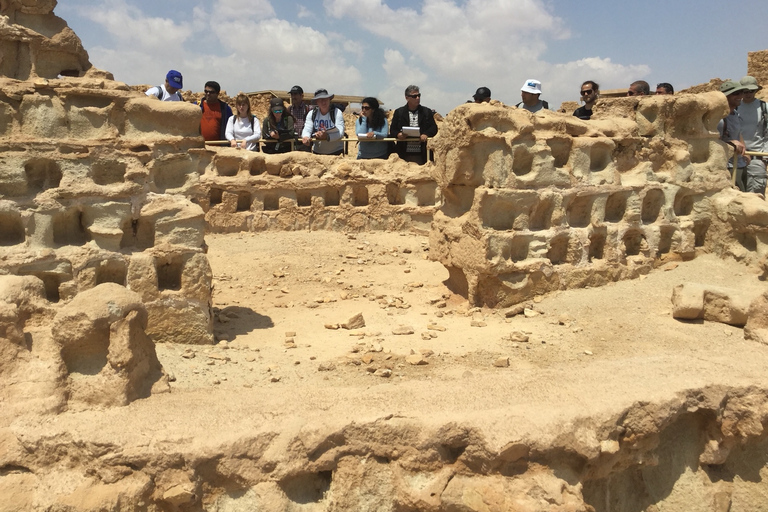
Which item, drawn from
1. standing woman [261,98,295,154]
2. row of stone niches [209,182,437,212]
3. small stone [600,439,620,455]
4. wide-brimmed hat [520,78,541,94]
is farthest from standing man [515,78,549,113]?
small stone [600,439,620,455]

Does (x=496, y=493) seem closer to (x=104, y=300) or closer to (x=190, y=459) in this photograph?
(x=190, y=459)

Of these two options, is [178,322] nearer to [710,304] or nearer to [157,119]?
[157,119]

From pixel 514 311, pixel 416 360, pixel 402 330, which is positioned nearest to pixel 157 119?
pixel 402 330

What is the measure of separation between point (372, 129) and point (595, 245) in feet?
13.9

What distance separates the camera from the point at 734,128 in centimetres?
709

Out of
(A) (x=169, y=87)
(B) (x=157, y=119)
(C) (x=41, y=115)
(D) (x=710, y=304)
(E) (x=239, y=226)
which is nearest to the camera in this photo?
(C) (x=41, y=115)

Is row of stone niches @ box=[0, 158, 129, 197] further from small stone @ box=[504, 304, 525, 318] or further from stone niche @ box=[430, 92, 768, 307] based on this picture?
small stone @ box=[504, 304, 525, 318]

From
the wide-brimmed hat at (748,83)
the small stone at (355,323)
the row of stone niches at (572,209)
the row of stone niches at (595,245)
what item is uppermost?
the wide-brimmed hat at (748,83)

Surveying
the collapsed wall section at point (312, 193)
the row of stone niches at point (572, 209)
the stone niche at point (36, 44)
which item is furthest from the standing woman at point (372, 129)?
the stone niche at point (36, 44)

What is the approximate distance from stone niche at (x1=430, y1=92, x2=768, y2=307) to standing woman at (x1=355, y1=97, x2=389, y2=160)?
3.37 m

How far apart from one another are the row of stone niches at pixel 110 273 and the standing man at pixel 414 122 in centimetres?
500

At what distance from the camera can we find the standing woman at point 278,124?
9375mm

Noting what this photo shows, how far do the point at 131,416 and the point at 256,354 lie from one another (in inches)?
61.5

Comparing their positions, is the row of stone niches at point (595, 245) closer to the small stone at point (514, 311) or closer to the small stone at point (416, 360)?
the small stone at point (514, 311)
